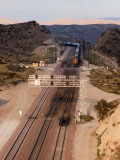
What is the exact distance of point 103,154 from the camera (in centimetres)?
3344

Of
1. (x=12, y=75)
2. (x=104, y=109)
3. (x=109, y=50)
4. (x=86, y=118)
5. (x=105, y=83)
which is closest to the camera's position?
(x=104, y=109)

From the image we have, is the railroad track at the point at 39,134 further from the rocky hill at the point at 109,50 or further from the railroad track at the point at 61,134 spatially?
the rocky hill at the point at 109,50

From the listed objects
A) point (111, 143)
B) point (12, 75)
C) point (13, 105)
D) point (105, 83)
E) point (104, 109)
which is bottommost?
point (13, 105)

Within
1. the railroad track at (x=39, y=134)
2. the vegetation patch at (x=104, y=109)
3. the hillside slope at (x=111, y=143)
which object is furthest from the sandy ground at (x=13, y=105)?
the vegetation patch at (x=104, y=109)

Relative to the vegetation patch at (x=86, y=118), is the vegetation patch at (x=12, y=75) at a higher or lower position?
higher

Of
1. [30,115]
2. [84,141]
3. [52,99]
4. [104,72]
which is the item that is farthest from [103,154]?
[104,72]

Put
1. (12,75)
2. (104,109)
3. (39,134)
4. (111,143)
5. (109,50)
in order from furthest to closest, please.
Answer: (109,50) < (12,75) < (104,109) < (39,134) < (111,143)

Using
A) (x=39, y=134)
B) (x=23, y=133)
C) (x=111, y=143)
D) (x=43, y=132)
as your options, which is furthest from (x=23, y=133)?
(x=111, y=143)

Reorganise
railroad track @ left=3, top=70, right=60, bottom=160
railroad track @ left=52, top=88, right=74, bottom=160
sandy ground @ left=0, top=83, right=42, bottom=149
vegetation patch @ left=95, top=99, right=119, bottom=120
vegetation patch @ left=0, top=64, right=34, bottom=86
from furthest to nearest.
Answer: vegetation patch @ left=0, top=64, right=34, bottom=86 < sandy ground @ left=0, top=83, right=42, bottom=149 < vegetation patch @ left=95, top=99, right=119, bottom=120 < railroad track @ left=3, top=70, right=60, bottom=160 < railroad track @ left=52, top=88, right=74, bottom=160

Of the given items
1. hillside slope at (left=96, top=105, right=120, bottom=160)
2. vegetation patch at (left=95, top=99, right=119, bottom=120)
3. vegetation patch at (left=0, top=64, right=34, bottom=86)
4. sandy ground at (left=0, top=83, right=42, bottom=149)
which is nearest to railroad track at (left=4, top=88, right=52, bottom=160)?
sandy ground at (left=0, top=83, right=42, bottom=149)

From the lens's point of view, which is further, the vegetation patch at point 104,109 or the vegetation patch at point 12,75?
the vegetation patch at point 12,75

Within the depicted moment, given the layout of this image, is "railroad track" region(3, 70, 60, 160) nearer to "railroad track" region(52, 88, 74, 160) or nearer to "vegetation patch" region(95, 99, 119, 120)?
"railroad track" region(52, 88, 74, 160)

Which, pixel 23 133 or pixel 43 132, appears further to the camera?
pixel 43 132

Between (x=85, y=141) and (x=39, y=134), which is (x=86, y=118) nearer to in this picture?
(x=85, y=141)
